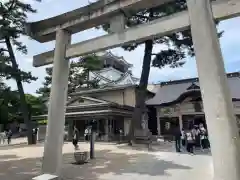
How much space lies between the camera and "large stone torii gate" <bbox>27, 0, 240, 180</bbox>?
409cm

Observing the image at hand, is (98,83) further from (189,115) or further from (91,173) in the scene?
(91,173)

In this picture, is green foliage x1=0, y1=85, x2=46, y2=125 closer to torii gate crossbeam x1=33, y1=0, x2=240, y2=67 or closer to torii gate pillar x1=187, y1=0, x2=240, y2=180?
torii gate crossbeam x1=33, y1=0, x2=240, y2=67

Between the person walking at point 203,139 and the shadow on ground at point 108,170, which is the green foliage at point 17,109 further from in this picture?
the person walking at point 203,139

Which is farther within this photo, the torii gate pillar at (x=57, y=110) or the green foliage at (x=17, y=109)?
the green foliage at (x=17, y=109)

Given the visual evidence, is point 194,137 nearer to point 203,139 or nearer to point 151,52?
point 203,139

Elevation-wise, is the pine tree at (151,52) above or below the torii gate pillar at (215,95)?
above

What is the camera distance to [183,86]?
27.1 m

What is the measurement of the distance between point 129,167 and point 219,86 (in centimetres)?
556

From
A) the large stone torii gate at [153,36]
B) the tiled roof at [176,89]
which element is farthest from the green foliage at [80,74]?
the large stone torii gate at [153,36]

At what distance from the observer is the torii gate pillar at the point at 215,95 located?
13.1 ft

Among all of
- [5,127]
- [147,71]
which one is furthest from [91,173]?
[5,127]

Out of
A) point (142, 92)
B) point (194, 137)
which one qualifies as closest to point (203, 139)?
point (194, 137)

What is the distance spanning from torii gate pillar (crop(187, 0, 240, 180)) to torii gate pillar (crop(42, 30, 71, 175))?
3710mm

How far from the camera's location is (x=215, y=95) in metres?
4.23
